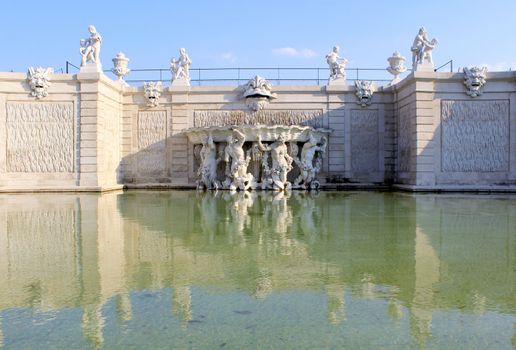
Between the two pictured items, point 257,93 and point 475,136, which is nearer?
point 475,136

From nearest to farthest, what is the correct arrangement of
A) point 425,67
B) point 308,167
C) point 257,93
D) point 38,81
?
point 38,81, point 425,67, point 308,167, point 257,93

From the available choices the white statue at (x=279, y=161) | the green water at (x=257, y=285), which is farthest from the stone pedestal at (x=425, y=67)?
the green water at (x=257, y=285)

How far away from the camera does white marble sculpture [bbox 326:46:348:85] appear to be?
63.2 ft

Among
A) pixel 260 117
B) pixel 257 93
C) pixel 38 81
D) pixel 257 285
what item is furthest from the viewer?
pixel 260 117

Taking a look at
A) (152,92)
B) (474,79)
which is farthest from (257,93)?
(474,79)

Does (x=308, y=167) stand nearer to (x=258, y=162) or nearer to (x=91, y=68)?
(x=258, y=162)

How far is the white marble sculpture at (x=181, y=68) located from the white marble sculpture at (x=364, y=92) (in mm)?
6811

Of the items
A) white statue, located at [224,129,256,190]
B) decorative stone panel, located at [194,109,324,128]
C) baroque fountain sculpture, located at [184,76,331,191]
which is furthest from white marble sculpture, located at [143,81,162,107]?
white statue, located at [224,129,256,190]

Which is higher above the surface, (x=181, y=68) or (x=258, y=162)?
(x=181, y=68)

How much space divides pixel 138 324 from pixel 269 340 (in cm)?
93

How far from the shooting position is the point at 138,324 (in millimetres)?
3322

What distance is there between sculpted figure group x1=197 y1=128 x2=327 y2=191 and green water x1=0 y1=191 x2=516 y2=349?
900cm

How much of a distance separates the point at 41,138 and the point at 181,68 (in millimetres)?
6010

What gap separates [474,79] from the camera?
54.6 ft
